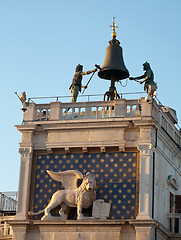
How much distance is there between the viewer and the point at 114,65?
128 feet

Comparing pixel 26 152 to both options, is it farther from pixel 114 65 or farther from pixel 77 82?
pixel 114 65

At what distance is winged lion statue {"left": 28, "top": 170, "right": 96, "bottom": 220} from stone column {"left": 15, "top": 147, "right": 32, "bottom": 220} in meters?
0.47

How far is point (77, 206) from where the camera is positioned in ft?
113

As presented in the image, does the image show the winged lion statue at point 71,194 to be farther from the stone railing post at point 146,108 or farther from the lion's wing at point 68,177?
the stone railing post at point 146,108

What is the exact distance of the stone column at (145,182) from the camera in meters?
33.3

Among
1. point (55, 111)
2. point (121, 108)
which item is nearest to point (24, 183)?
point (55, 111)

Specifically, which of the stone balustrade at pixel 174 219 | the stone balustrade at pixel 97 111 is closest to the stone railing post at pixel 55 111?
the stone balustrade at pixel 97 111

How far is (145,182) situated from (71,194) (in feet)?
12.0

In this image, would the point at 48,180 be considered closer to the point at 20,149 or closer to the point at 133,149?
the point at 20,149

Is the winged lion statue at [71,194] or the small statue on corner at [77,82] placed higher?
the small statue on corner at [77,82]

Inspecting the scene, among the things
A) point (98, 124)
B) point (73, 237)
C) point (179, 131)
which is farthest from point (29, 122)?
point (179, 131)

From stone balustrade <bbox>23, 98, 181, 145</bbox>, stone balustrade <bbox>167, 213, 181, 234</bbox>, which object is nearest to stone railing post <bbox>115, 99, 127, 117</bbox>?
stone balustrade <bbox>23, 98, 181, 145</bbox>

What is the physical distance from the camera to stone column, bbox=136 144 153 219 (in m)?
33.3

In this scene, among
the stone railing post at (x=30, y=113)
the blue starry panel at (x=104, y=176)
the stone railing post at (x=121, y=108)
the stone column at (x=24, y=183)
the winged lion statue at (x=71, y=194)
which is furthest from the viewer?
the stone railing post at (x=30, y=113)
